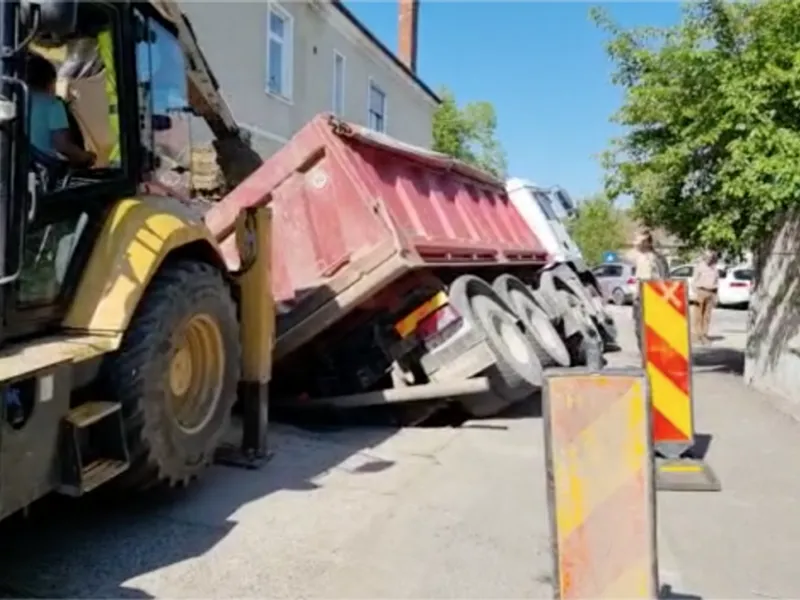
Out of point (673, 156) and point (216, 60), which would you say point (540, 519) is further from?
point (216, 60)

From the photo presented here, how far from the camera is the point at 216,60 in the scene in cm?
1285

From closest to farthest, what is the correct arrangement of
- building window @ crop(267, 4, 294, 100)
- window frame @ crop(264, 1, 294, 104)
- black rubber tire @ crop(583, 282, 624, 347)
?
black rubber tire @ crop(583, 282, 624, 347)
window frame @ crop(264, 1, 294, 104)
building window @ crop(267, 4, 294, 100)

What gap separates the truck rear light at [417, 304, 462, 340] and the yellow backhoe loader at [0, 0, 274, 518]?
213cm

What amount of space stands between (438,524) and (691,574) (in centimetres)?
132

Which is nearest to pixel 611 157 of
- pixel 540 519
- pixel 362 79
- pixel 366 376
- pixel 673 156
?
pixel 673 156

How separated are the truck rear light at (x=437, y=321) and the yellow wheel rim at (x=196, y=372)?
241cm

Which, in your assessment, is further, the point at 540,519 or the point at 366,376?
the point at 366,376

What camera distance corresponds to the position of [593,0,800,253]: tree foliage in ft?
26.0

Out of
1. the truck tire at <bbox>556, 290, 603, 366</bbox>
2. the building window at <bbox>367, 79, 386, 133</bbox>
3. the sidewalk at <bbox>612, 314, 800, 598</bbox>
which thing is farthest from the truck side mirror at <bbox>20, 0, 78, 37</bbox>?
the building window at <bbox>367, 79, 386, 133</bbox>

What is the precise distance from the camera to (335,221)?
6.89m

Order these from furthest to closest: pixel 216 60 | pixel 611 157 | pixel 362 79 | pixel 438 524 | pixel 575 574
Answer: pixel 362 79
pixel 216 60
pixel 611 157
pixel 438 524
pixel 575 574

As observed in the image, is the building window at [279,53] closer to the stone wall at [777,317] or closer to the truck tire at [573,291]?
the truck tire at [573,291]

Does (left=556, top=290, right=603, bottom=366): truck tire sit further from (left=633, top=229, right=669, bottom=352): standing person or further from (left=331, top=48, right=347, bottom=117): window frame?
(left=331, top=48, right=347, bottom=117): window frame

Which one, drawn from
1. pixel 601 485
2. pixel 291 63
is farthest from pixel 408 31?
pixel 601 485
